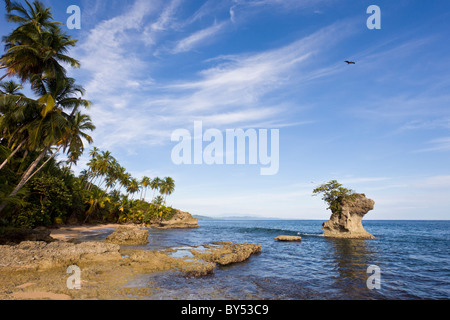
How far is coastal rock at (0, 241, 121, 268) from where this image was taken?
11328 millimetres

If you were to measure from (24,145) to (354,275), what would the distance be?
2964 centimetres

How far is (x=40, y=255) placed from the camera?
12.4m

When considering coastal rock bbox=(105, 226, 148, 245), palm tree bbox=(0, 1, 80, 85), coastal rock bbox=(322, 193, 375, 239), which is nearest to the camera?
palm tree bbox=(0, 1, 80, 85)

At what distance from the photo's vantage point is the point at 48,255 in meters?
12.5

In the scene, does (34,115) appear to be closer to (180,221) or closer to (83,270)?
(83,270)

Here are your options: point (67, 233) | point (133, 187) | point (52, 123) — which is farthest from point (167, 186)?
point (52, 123)

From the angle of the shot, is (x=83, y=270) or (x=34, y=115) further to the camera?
(x=34, y=115)

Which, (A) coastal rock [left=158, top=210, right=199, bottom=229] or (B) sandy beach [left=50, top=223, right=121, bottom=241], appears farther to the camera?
(A) coastal rock [left=158, top=210, right=199, bottom=229]

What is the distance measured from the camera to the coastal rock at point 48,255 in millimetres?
11328

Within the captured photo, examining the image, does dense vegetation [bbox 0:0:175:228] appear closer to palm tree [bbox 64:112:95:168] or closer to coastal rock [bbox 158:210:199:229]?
palm tree [bbox 64:112:95:168]

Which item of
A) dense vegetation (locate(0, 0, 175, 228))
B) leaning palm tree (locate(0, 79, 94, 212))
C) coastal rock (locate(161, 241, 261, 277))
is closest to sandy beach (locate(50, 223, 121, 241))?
dense vegetation (locate(0, 0, 175, 228))
